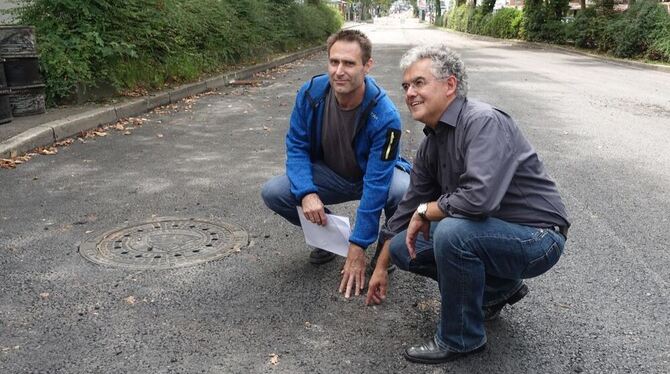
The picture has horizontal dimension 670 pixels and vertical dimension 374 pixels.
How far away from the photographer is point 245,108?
10.0 metres

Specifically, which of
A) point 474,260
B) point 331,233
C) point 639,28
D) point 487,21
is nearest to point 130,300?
point 331,233

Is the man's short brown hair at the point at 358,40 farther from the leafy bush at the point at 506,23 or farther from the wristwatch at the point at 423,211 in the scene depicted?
the leafy bush at the point at 506,23

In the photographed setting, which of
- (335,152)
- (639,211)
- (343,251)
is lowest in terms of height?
(639,211)

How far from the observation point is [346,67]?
322cm

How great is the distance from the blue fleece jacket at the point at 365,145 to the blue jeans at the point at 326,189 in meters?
0.11

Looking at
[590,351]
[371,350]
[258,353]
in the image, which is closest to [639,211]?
[590,351]

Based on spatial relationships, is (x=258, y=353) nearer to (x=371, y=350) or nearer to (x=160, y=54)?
(x=371, y=350)

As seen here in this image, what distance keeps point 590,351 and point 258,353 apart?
1.52 meters

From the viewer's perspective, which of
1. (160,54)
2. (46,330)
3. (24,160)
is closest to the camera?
(46,330)

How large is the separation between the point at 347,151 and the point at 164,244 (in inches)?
56.7

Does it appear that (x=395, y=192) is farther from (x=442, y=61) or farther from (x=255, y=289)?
(x=442, y=61)

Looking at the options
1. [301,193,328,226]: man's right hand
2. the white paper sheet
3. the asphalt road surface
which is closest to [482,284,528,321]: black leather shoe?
the asphalt road surface

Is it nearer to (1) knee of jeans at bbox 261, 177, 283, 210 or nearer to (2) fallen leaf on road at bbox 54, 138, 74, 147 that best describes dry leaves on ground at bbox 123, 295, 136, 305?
(1) knee of jeans at bbox 261, 177, 283, 210

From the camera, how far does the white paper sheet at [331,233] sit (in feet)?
11.1
